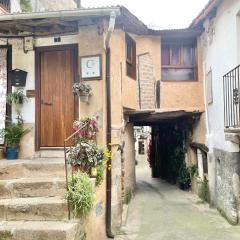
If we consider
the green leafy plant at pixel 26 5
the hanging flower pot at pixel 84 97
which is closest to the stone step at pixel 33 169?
the hanging flower pot at pixel 84 97

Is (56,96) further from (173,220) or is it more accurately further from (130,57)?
(173,220)

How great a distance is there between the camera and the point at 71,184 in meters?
6.48

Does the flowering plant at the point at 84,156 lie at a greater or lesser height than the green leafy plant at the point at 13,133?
lesser

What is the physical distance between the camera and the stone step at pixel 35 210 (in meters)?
6.36

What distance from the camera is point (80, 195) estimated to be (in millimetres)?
6289

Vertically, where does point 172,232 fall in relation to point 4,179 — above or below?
below

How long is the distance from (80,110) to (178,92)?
5928 mm

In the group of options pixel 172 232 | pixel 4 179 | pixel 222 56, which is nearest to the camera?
pixel 4 179

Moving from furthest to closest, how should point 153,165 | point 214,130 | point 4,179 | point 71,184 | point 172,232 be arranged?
point 153,165 < point 214,130 < point 172,232 < point 4,179 < point 71,184

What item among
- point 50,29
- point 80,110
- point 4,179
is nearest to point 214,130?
point 80,110

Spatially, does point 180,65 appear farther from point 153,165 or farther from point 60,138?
point 153,165

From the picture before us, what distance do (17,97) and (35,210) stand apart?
393 centimetres

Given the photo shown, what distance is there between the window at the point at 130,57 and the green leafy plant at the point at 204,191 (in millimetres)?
4939

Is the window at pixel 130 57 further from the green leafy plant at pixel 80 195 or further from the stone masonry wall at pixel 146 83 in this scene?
the green leafy plant at pixel 80 195
